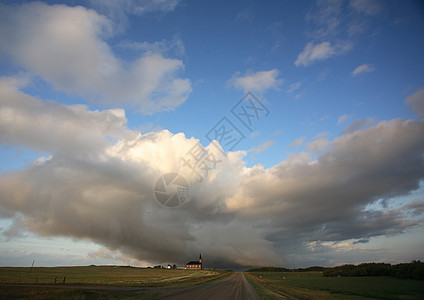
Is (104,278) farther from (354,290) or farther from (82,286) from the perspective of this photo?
(354,290)

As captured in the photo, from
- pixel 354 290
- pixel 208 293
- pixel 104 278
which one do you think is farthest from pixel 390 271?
pixel 104 278

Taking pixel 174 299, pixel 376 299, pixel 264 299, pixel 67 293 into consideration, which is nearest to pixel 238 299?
pixel 264 299

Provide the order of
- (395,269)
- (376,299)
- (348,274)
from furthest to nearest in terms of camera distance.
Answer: (348,274) → (395,269) → (376,299)

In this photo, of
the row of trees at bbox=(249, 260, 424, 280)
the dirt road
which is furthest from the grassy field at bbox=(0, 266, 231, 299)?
the row of trees at bbox=(249, 260, 424, 280)

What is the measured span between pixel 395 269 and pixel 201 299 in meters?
119

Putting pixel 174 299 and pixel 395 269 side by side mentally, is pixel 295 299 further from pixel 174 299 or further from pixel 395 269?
pixel 395 269

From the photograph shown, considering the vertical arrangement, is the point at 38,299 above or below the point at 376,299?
above

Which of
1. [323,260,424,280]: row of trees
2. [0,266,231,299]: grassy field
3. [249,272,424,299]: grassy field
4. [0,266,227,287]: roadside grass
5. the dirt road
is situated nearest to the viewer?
[0,266,231,299]: grassy field

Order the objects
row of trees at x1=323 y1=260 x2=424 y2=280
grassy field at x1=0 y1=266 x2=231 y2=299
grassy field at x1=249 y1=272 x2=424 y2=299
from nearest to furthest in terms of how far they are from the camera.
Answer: grassy field at x1=0 y1=266 x2=231 y2=299 < grassy field at x1=249 y1=272 x2=424 y2=299 < row of trees at x1=323 y1=260 x2=424 y2=280

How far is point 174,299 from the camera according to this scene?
2591cm

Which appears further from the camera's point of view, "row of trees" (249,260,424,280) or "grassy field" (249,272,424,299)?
"row of trees" (249,260,424,280)

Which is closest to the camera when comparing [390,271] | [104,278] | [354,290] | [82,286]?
[82,286]

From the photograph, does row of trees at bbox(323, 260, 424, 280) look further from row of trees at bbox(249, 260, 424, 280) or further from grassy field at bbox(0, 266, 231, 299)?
grassy field at bbox(0, 266, 231, 299)

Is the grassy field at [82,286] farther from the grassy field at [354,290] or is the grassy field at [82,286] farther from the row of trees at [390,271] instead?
the row of trees at [390,271]
